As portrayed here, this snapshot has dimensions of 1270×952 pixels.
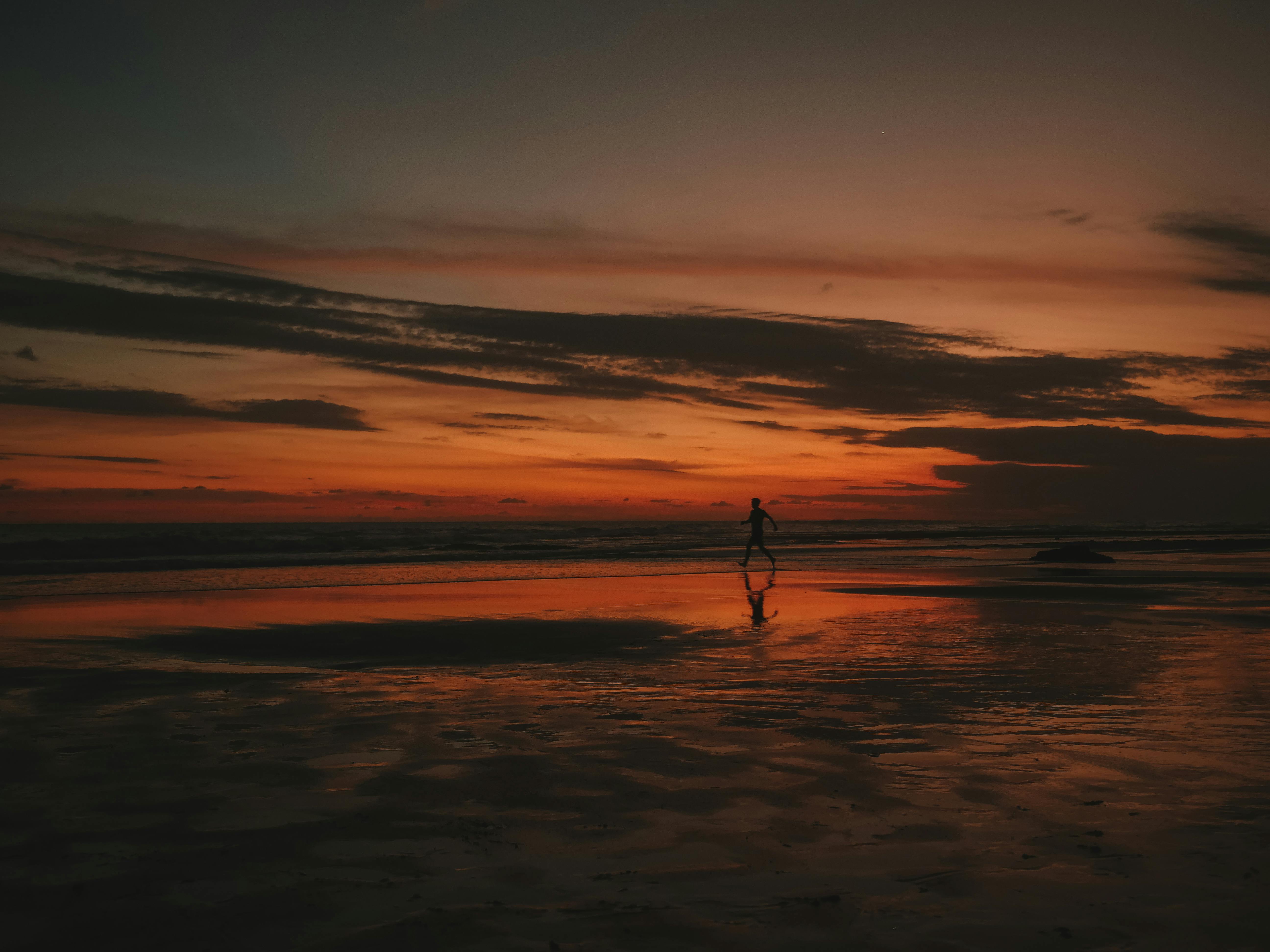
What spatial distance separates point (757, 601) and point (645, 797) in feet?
40.6

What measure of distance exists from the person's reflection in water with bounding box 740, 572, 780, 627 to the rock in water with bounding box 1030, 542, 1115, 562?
9825mm

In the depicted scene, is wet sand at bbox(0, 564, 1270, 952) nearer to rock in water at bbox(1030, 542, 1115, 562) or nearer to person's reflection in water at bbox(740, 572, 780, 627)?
person's reflection in water at bbox(740, 572, 780, 627)

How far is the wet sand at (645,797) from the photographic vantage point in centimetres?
Result: 351

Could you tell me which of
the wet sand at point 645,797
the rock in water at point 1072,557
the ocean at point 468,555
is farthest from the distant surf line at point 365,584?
the wet sand at point 645,797

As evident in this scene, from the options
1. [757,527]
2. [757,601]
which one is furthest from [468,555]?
[757,601]

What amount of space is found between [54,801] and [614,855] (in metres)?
3.36

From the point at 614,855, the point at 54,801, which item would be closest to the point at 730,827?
the point at 614,855

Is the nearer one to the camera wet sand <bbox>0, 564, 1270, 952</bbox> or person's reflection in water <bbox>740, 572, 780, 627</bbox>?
wet sand <bbox>0, 564, 1270, 952</bbox>

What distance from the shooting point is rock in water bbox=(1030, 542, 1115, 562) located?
1092 inches

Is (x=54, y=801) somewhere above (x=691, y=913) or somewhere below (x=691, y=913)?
below

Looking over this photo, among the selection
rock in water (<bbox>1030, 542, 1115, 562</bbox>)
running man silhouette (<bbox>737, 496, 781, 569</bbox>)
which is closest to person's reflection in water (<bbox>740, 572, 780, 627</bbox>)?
running man silhouette (<bbox>737, 496, 781, 569</bbox>)

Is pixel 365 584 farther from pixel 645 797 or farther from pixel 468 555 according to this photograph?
pixel 645 797

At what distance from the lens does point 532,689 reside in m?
8.48

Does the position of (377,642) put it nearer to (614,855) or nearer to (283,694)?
(283,694)
